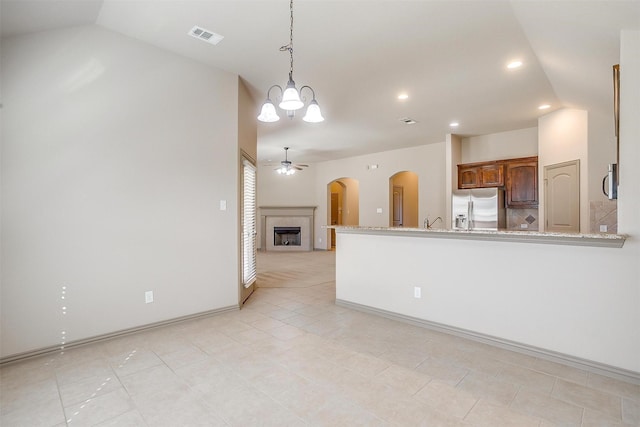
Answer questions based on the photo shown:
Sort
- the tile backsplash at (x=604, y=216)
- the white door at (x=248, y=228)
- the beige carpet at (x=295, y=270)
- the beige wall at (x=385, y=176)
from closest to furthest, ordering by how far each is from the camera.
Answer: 1. the tile backsplash at (x=604, y=216)
2. the white door at (x=248, y=228)
3. the beige carpet at (x=295, y=270)
4. the beige wall at (x=385, y=176)

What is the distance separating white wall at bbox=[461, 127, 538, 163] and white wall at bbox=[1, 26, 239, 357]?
548 cm

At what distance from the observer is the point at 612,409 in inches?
79.4

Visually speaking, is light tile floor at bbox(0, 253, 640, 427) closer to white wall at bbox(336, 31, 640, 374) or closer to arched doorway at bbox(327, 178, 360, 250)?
white wall at bbox(336, 31, 640, 374)

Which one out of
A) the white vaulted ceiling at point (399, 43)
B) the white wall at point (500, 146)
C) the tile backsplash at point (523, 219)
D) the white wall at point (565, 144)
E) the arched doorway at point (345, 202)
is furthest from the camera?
the arched doorway at point (345, 202)

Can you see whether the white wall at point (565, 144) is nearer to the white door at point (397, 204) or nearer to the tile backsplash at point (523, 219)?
the tile backsplash at point (523, 219)

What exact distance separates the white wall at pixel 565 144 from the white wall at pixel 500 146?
0.70 meters

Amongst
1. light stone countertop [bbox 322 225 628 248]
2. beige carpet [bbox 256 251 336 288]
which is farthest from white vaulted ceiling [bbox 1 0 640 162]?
beige carpet [bbox 256 251 336 288]

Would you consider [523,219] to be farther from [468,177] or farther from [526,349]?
[526,349]

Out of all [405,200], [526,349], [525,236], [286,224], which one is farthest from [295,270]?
[405,200]

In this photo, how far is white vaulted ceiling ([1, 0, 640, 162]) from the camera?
8.61 feet

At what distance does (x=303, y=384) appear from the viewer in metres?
2.30

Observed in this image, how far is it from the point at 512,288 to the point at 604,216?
100 inches

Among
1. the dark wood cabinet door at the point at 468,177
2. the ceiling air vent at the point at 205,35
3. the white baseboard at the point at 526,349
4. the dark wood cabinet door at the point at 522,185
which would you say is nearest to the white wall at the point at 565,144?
the dark wood cabinet door at the point at 522,185

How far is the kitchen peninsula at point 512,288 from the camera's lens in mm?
2459
